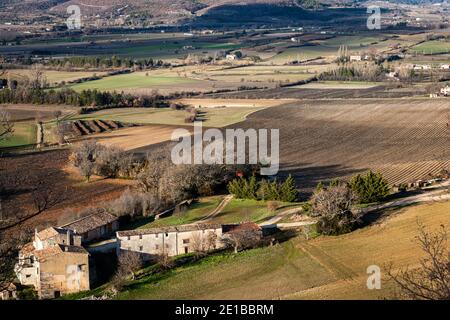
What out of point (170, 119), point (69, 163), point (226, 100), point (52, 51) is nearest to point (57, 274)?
point (69, 163)

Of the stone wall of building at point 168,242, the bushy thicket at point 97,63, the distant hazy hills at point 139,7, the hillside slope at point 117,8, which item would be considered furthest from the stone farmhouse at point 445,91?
the hillside slope at point 117,8

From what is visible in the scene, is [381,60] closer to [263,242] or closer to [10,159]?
[10,159]

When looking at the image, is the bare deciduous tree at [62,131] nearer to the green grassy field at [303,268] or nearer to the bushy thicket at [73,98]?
the bushy thicket at [73,98]

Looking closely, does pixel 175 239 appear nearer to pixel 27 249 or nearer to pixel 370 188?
pixel 27 249

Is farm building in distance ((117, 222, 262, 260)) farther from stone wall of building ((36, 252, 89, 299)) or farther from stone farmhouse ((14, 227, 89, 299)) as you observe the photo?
stone wall of building ((36, 252, 89, 299))

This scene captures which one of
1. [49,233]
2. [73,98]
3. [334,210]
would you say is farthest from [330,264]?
[73,98]
